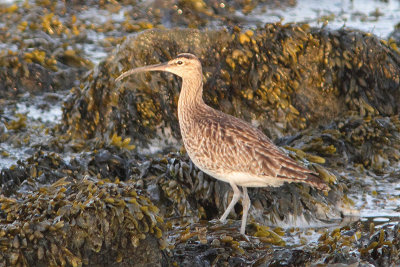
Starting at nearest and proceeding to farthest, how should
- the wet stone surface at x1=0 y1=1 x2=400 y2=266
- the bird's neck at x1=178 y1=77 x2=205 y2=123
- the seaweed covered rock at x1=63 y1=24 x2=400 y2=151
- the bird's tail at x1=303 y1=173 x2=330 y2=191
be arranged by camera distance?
1. the wet stone surface at x1=0 y1=1 x2=400 y2=266
2. the bird's tail at x1=303 y1=173 x2=330 y2=191
3. the bird's neck at x1=178 y1=77 x2=205 y2=123
4. the seaweed covered rock at x1=63 y1=24 x2=400 y2=151

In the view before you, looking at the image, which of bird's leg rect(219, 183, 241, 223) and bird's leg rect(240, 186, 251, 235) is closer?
bird's leg rect(240, 186, 251, 235)

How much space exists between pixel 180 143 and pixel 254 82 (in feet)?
3.53

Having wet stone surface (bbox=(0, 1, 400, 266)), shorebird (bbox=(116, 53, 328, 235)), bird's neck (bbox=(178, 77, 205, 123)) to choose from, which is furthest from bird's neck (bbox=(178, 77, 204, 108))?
wet stone surface (bbox=(0, 1, 400, 266))

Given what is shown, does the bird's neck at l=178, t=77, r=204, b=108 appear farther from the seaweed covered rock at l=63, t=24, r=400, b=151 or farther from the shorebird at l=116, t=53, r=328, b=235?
the seaweed covered rock at l=63, t=24, r=400, b=151

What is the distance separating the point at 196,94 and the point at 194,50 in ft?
5.62

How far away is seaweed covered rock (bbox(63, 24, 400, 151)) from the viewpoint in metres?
7.36

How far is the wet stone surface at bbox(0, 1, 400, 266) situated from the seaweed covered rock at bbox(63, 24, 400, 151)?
1 centimetres

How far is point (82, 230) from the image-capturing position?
4.56m

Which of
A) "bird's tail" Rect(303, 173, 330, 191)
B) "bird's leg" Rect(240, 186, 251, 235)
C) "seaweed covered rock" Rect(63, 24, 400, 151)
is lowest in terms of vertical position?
"bird's leg" Rect(240, 186, 251, 235)

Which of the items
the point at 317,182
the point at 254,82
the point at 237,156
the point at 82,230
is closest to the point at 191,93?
the point at 237,156

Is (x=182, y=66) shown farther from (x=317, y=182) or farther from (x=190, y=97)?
(x=317, y=182)

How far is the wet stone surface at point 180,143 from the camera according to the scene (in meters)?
4.71

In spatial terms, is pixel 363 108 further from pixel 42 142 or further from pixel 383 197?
pixel 42 142

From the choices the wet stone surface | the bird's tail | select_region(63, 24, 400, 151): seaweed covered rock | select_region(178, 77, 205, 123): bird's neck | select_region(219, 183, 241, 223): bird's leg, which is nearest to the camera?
the wet stone surface
